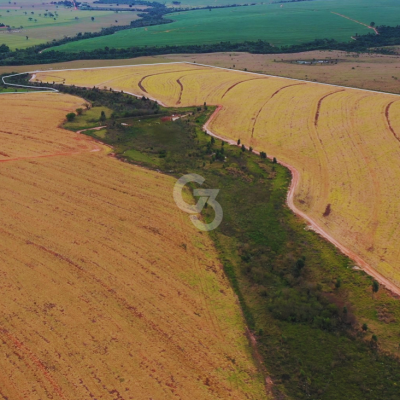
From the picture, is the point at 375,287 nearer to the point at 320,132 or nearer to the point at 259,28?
Answer: the point at 320,132

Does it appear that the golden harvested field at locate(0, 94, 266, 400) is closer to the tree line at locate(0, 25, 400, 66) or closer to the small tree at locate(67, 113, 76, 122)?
the small tree at locate(67, 113, 76, 122)

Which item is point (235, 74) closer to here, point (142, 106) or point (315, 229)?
point (142, 106)

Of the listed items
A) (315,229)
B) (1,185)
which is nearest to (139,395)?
(315,229)

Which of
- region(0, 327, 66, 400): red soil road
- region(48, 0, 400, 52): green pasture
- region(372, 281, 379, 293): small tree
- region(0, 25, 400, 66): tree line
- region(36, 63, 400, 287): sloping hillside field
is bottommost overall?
region(0, 327, 66, 400): red soil road

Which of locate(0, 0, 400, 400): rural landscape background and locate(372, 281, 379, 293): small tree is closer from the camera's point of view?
locate(0, 0, 400, 400): rural landscape background

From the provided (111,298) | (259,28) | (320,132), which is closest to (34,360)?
(111,298)

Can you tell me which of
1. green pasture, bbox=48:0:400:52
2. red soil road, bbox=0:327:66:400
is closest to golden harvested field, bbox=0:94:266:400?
red soil road, bbox=0:327:66:400

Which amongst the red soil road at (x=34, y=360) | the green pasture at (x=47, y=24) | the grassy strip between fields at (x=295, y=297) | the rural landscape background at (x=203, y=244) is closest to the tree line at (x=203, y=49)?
the green pasture at (x=47, y=24)
